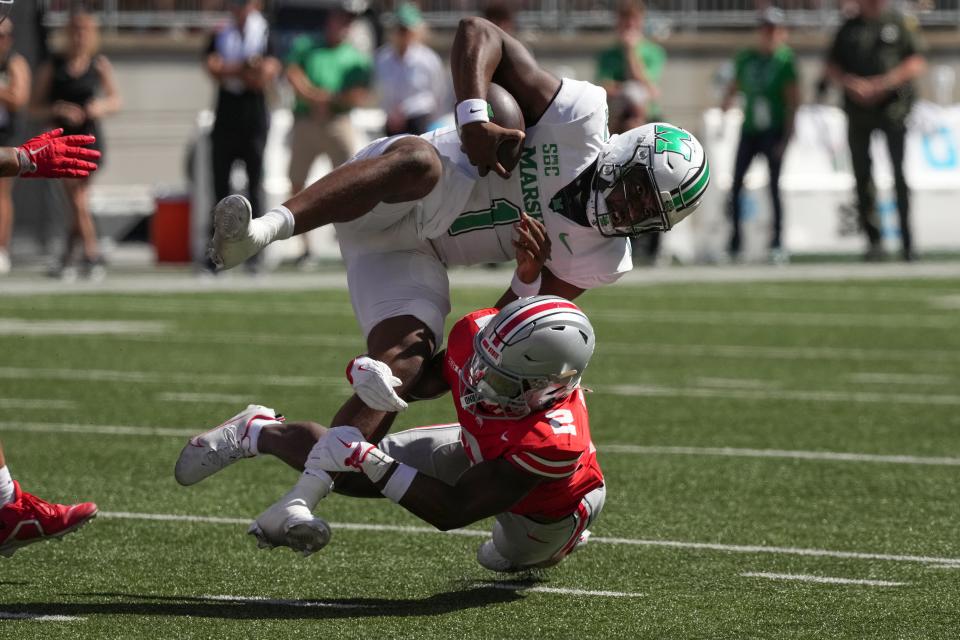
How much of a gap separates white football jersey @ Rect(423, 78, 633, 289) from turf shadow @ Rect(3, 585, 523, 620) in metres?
1.14

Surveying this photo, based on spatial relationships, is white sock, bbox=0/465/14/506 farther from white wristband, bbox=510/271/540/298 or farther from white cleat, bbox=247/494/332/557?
white wristband, bbox=510/271/540/298

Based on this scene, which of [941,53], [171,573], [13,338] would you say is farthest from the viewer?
[941,53]

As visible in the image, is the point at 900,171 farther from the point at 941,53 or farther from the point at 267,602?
the point at 267,602

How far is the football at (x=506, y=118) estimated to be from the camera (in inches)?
A: 213

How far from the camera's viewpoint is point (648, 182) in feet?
17.0

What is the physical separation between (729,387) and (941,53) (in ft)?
54.7

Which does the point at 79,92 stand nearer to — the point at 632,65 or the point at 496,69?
the point at 632,65

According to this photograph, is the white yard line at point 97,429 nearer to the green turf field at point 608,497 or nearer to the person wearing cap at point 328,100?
the green turf field at point 608,497

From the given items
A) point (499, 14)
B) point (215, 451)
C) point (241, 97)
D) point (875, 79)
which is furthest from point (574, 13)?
point (215, 451)

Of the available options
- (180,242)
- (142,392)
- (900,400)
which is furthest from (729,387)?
(180,242)

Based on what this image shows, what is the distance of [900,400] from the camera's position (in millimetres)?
8570

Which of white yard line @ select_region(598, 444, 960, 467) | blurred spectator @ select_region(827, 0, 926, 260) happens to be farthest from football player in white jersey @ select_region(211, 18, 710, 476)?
blurred spectator @ select_region(827, 0, 926, 260)

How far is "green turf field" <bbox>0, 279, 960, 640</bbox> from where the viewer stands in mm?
4602

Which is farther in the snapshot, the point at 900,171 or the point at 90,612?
the point at 900,171
